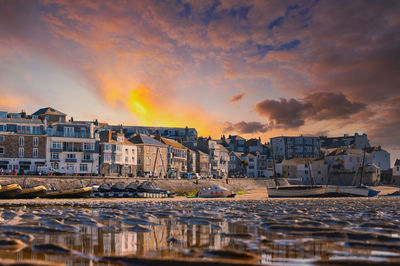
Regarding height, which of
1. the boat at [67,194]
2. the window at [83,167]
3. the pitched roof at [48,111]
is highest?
the pitched roof at [48,111]

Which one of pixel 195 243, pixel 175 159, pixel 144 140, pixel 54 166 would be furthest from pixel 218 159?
pixel 195 243

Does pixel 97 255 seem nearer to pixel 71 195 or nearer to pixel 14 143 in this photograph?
pixel 71 195

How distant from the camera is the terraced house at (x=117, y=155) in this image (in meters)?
95.7

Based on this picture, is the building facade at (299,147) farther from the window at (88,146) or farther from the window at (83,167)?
the window at (83,167)

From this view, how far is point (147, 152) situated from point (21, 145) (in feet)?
112

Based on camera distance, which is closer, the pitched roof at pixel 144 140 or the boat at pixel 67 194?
the boat at pixel 67 194

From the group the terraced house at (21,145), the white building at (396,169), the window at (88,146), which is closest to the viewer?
the terraced house at (21,145)

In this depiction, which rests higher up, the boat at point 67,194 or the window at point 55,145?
the window at point 55,145

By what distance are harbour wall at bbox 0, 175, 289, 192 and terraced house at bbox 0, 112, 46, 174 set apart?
13.7 meters

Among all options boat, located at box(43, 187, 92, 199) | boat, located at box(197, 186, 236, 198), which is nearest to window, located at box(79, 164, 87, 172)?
boat, located at box(43, 187, 92, 199)

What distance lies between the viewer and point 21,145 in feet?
274

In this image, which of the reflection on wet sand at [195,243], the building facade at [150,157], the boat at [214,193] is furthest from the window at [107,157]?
the reflection on wet sand at [195,243]

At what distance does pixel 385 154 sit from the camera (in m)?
158

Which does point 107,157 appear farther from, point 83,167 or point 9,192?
point 9,192
